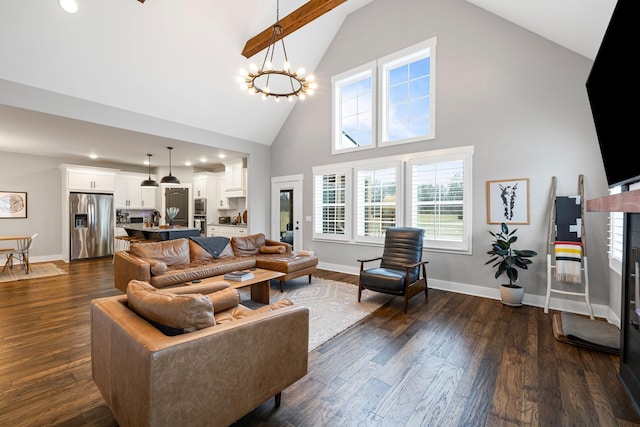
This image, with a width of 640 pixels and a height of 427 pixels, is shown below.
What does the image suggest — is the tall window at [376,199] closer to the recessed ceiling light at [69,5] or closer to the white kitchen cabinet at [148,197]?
the recessed ceiling light at [69,5]

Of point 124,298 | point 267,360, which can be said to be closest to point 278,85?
point 124,298

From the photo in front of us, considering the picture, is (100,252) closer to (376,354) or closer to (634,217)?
(376,354)

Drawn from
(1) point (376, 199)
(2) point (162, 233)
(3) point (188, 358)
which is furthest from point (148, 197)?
(3) point (188, 358)

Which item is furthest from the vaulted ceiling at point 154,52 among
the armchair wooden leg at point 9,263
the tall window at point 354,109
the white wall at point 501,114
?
the armchair wooden leg at point 9,263

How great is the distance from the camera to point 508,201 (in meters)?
4.05

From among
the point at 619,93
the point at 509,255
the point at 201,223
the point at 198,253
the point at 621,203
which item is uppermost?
the point at 619,93

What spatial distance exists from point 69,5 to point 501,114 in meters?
5.97

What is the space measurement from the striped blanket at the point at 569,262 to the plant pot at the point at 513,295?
0.47 meters

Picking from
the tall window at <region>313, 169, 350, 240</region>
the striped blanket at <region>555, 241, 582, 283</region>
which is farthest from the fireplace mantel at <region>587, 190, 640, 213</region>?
the tall window at <region>313, 169, 350, 240</region>

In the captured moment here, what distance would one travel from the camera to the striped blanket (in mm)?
3383

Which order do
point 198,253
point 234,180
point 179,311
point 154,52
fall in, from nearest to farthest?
point 179,311, point 154,52, point 198,253, point 234,180

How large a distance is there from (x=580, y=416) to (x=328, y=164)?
522 cm

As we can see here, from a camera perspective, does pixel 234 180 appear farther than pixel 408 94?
Yes

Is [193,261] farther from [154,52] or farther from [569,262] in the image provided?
[569,262]
